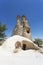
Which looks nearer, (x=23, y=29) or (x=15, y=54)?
(x=15, y=54)

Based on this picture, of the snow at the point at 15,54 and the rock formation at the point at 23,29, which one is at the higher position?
the rock formation at the point at 23,29

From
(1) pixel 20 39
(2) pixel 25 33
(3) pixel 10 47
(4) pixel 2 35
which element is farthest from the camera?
(4) pixel 2 35

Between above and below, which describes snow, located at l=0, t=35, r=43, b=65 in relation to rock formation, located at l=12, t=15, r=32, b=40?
below

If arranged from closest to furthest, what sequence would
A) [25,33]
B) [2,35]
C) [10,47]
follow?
1. [10,47]
2. [25,33]
3. [2,35]

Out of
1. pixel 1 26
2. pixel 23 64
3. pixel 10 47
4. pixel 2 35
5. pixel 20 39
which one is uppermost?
pixel 1 26

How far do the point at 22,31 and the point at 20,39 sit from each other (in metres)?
13.2

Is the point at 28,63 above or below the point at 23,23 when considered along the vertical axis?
below

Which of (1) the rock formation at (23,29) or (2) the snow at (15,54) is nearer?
(2) the snow at (15,54)

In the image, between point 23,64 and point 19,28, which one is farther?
point 19,28

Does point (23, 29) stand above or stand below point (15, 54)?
above

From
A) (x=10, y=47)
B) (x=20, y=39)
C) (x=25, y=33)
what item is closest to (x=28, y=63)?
(x=10, y=47)

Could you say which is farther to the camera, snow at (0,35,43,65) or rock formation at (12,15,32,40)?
rock formation at (12,15,32,40)

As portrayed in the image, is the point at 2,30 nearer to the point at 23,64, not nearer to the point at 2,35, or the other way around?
the point at 2,35

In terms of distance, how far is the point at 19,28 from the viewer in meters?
36.6
